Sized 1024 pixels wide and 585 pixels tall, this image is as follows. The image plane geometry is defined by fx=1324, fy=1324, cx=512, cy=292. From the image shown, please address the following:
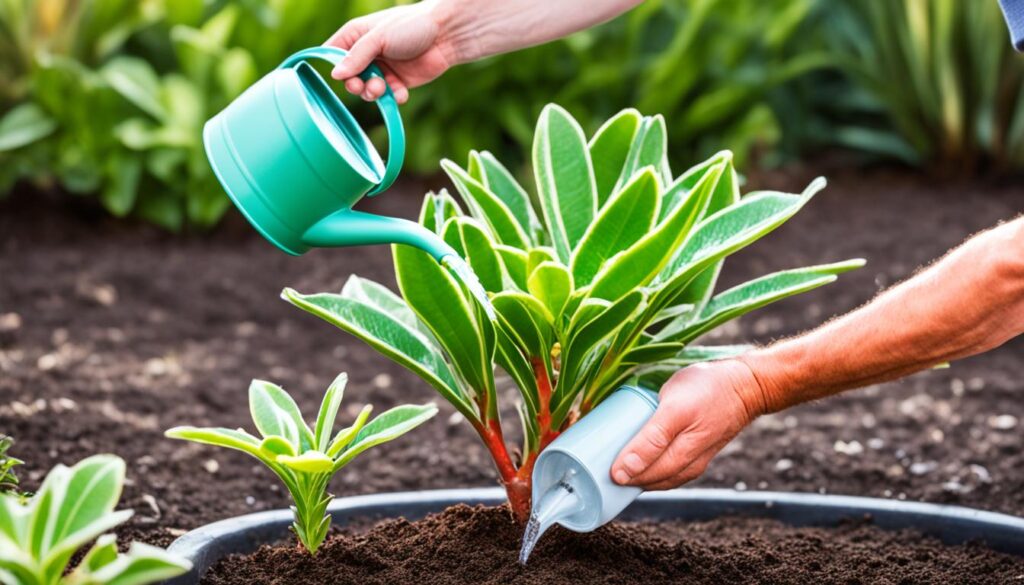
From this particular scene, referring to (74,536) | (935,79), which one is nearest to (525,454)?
(74,536)

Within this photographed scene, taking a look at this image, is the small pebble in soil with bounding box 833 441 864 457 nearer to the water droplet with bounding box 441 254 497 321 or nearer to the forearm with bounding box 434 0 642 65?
the forearm with bounding box 434 0 642 65

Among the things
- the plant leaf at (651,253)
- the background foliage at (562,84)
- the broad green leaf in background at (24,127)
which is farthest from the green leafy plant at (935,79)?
the plant leaf at (651,253)

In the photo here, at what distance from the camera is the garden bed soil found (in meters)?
3.17

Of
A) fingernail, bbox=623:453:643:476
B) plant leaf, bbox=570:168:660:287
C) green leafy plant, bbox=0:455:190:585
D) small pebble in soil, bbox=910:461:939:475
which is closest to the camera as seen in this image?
green leafy plant, bbox=0:455:190:585

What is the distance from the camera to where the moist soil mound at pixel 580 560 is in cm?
213

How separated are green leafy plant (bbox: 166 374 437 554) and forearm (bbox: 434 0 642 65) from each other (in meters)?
0.68

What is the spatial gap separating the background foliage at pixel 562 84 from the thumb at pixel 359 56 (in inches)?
109

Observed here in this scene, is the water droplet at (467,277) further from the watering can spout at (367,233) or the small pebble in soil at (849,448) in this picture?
the small pebble in soil at (849,448)

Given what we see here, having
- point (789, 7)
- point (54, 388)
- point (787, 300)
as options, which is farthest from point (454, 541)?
point (789, 7)

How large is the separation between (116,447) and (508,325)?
1495mm

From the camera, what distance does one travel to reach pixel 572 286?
2.00 metres

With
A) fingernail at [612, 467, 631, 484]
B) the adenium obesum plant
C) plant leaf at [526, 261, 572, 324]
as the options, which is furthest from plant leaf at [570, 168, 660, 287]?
fingernail at [612, 467, 631, 484]

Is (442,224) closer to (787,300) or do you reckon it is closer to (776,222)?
(776,222)

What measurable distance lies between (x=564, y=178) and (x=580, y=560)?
0.65m
